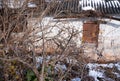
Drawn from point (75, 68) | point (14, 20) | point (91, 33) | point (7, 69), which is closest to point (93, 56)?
point (91, 33)

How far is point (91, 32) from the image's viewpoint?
600 inches

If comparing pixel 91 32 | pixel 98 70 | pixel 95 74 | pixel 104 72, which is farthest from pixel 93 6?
pixel 95 74

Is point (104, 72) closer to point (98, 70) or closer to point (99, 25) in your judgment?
point (98, 70)

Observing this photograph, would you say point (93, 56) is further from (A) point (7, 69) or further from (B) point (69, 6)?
(A) point (7, 69)

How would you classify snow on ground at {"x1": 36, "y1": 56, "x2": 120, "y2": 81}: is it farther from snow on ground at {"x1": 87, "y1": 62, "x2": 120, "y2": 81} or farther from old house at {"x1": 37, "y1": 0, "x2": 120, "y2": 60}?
old house at {"x1": 37, "y1": 0, "x2": 120, "y2": 60}

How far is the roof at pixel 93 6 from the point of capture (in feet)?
46.7

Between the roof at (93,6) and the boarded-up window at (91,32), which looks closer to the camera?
the roof at (93,6)

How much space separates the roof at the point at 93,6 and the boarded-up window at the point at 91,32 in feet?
2.46

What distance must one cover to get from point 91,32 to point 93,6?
4.02ft

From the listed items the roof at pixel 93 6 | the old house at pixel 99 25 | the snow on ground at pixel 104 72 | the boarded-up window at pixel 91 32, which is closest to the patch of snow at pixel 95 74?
the snow on ground at pixel 104 72

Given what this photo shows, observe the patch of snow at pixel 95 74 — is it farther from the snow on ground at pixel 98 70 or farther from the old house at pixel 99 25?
the old house at pixel 99 25

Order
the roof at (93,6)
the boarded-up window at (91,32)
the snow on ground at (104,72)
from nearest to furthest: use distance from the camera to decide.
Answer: the snow on ground at (104,72)
the roof at (93,6)
the boarded-up window at (91,32)

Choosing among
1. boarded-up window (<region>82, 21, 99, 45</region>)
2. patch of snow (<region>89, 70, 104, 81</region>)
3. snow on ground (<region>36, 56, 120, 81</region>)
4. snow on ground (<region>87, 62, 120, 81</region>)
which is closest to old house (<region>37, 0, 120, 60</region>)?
boarded-up window (<region>82, 21, 99, 45</region>)

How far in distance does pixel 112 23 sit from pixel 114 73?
426cm
